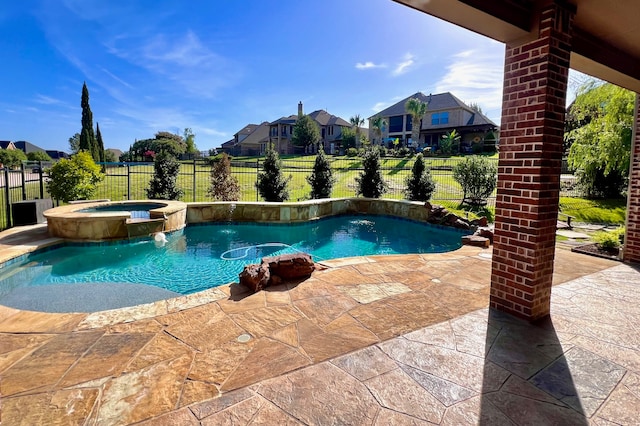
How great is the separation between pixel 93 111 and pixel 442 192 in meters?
29.5

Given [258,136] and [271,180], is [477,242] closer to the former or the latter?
[271,180]

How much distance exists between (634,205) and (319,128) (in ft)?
141

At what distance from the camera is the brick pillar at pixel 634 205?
4.40 meters

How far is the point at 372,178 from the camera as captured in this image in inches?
471

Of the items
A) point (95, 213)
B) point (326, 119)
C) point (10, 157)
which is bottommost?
point (95, 213)

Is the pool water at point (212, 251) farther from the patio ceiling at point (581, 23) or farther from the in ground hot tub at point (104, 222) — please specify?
the patio ceiling at point (581, 23)

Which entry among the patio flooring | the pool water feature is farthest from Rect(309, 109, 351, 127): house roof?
the patio flooring

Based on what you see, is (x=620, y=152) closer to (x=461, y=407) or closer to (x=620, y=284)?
(x=620, y=284)

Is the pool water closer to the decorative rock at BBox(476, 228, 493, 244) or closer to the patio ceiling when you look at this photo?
the decorative rock at BBox(476, 228, 493, 244)

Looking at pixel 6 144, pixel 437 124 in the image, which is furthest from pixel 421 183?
pixel 6 144

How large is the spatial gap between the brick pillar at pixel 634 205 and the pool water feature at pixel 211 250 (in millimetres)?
3018

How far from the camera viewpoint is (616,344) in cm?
242

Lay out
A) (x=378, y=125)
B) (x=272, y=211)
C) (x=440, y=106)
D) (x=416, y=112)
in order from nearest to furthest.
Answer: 1. (x=272, y=211)
2. (x=416, y=112)
3. (x=440, y=106)
4. (x=378, y=125)

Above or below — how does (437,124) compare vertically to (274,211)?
above
